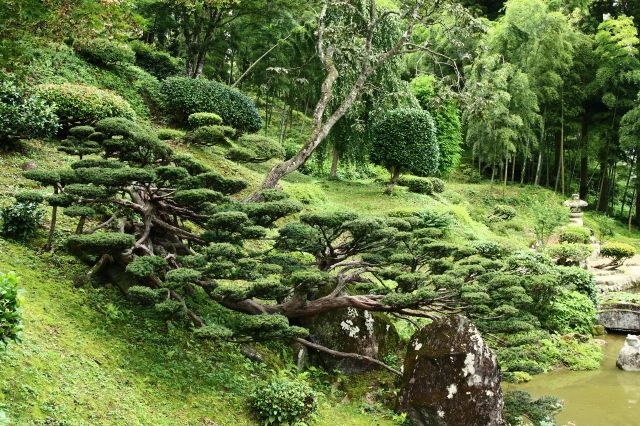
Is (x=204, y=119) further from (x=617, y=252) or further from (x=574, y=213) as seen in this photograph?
(x=574, y=213)

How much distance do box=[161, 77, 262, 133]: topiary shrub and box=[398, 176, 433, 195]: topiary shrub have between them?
5.99m

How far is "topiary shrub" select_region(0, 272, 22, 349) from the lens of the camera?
140 inches

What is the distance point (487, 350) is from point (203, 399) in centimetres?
335

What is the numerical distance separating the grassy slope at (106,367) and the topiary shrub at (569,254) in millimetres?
10900

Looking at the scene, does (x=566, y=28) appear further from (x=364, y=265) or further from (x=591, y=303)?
(x=364, y=265)

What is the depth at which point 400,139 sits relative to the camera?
59.6ft

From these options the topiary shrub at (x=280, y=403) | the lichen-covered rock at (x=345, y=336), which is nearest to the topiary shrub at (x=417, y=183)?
the lichen-covered rock at (x=345, y=336)

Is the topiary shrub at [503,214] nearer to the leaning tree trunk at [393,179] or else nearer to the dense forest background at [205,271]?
the dense forest background at [205,271]

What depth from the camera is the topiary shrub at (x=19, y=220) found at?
272 inches

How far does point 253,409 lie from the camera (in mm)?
5906

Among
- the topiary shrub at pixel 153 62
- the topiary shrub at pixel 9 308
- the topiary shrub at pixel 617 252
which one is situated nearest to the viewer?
the topiary shrub at pixel 9 308

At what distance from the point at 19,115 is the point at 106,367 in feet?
19.9

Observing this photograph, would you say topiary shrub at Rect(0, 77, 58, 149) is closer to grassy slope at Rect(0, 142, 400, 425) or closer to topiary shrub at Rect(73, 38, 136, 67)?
grassy slope at Rect(0, 142, 400, 425)

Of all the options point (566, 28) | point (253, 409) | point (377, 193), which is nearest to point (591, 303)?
point (377, 193)
